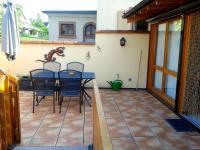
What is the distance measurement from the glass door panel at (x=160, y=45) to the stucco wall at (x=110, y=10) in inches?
111

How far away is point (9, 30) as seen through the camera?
18.7 ft

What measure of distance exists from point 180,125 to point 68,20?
11341 millimetres

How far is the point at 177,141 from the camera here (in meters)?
4.18

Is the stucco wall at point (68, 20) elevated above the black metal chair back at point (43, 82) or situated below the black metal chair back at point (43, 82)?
above

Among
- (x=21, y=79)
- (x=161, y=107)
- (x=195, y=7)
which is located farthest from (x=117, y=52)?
(x=195, y=7)

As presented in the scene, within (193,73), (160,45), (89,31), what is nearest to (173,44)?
(160,45)

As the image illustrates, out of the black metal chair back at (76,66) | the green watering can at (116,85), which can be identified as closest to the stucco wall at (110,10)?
the green watering can at (116,85)

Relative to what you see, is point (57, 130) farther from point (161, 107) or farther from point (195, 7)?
point (195, 7)

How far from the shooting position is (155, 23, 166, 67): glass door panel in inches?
278

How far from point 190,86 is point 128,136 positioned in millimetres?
1783

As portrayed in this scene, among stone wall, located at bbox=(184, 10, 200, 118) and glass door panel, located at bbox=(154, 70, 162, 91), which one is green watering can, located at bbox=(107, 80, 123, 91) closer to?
glass door panel, located at bbox=(154, 70, 162, 91)

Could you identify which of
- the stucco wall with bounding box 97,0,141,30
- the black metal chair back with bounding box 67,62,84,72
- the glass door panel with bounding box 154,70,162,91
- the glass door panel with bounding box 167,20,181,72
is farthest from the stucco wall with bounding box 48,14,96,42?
the glass door panel with bounding box 167,20,181,72

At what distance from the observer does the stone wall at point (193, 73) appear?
4809 mm

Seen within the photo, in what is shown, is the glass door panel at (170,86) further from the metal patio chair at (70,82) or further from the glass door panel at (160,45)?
the metal patio chair at (70,82)
